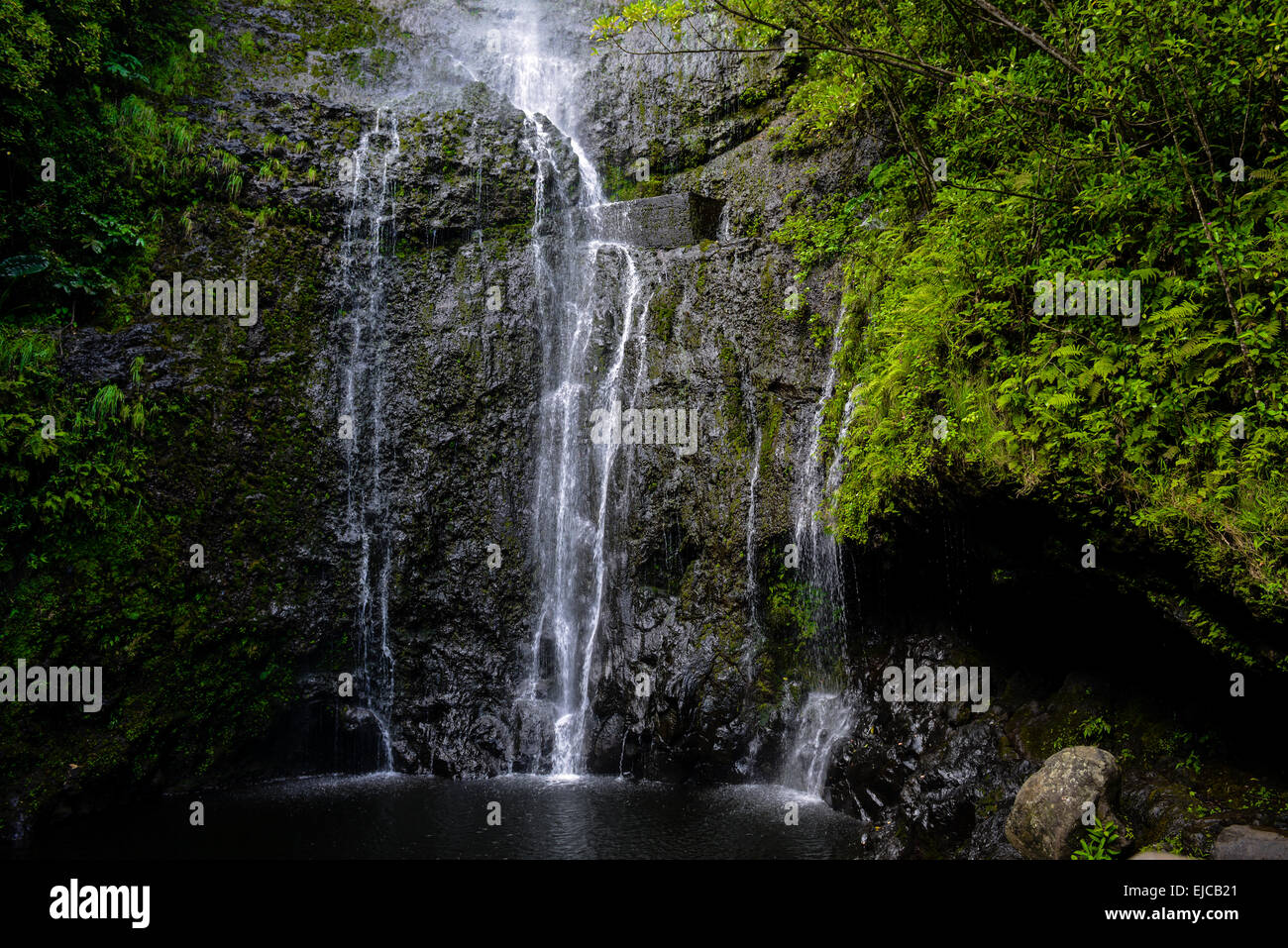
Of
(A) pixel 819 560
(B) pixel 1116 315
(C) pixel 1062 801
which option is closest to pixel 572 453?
Result: (A) pixel 819 560

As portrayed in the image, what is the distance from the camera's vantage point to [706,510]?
385 inches

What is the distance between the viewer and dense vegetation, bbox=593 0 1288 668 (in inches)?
177

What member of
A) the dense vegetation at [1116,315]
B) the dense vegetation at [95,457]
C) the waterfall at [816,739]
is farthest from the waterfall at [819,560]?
the dense vegetation at [95,457]

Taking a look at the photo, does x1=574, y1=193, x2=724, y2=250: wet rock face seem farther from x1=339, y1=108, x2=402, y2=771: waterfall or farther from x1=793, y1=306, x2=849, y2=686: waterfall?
x1=339, y1=108, x2=402, y2=771: waterfall

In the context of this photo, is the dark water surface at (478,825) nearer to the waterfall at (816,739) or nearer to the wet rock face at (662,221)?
the waterfall at (816,739)

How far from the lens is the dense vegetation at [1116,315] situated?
177 inches

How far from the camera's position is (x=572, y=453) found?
35.5 feet

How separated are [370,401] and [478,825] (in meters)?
6.53

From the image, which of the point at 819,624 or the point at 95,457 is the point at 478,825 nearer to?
the point at 819,624

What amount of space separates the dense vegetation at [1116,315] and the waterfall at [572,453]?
425cm

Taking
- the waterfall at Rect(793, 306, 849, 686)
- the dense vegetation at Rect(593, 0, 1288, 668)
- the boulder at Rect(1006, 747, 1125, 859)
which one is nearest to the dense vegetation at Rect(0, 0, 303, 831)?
the waterfall at Rect(793, 306, 849, 686)

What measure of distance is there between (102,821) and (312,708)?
2.52 meters

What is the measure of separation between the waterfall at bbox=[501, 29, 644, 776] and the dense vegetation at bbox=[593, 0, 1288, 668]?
425 cm

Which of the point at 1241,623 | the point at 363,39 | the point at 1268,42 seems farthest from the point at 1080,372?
the point at 363,39
